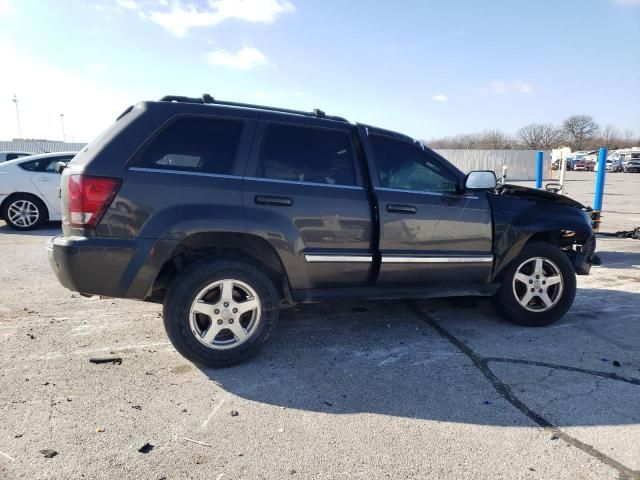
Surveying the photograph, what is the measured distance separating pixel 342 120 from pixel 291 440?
270cm

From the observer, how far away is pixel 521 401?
3.11 meters

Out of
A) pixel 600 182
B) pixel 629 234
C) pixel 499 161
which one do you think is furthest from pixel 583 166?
pixel 629 234

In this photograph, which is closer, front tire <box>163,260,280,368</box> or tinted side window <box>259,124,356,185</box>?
front tire <box>163,260,280,368</box>

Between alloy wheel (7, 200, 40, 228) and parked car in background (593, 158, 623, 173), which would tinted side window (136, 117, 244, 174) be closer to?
alloy wheel (7, 200, 40, 228)

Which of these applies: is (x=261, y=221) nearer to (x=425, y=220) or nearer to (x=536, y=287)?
(x=425, y=220)

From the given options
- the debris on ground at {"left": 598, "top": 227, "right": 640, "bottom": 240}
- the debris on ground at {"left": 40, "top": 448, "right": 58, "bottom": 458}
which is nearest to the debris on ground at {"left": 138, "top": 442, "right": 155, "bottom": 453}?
the debris on ground at {"left": 40, "top": 448, "right": 58, "bottom": 458}

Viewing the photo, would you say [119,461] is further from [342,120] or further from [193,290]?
[342,120]

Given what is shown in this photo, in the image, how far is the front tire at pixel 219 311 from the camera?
11.1 feet

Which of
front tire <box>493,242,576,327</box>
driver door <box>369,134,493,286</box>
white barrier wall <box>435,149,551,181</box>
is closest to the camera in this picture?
driver door <box>369,134,493,286</box>

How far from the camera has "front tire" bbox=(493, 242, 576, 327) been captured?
4469 mm

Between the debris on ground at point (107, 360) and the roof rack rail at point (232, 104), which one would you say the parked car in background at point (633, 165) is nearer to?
the roof rack rail at point (232, 104)

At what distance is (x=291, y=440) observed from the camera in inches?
104

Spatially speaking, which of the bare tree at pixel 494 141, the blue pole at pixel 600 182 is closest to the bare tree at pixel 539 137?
the bare tree at pixel 494 141

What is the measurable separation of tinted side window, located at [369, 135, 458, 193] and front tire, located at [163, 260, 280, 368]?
1408 millimetres
